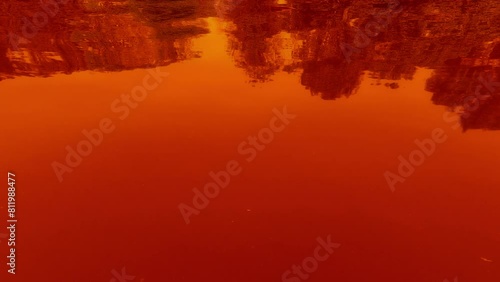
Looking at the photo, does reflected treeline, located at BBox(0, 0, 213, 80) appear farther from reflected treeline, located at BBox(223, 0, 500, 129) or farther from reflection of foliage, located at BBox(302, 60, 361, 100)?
reflection of foliage, located at BBox(302, 60, 361, 100)

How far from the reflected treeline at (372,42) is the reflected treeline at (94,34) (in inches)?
72.4

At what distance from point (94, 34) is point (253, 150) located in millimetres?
7549

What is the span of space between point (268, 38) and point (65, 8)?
808 centimetres

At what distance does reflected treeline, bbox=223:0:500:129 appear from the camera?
862 cm

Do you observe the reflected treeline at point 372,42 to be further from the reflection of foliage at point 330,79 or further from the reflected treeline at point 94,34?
the reflected treeline at point 94,34

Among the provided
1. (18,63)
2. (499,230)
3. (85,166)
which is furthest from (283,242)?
(18,63)

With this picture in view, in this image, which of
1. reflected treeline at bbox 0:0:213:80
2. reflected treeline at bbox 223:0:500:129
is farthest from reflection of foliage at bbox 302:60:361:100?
reflected treeline at bbox 0:0:213:80

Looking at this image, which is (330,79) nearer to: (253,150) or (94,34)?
(253,150)

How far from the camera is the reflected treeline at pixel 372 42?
8.62 m

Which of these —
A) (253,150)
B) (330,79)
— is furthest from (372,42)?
(253,150)

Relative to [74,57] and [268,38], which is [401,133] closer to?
[268,38]

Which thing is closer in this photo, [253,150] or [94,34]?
[253,150]

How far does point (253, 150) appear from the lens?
6.66m

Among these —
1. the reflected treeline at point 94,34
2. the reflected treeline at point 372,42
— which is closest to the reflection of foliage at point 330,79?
the reflected treeline at point 372,42
